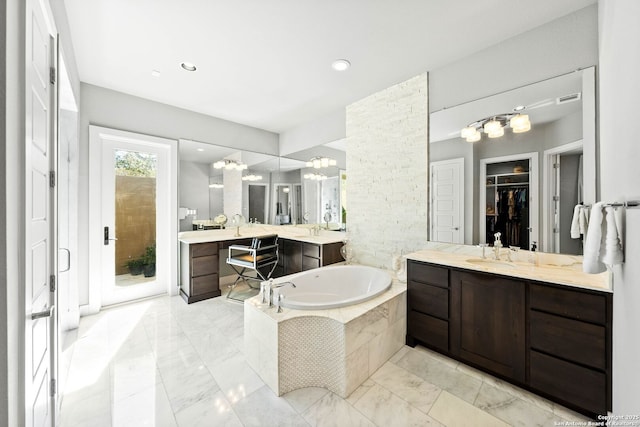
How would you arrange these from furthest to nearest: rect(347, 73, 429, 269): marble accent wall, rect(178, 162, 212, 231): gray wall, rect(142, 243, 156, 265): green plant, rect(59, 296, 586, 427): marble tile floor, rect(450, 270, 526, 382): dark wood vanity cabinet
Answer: rect(178, 162, 212, 231): gray wall < rect(142, 243, 156, 265): green plant < rect(347, 73, 429, 269): marble accent wall < rect(450, 270, 526, 382): dark wood vanity cabinet < rect(59, 296, 586, 427): marble tile floor

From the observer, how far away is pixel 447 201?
8.25ft

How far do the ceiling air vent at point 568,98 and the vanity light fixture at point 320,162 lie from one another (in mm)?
2442

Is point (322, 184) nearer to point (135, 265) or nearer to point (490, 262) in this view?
point (490, 262)

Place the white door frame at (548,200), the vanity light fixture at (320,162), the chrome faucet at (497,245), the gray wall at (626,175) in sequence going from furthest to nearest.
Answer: the vanity light fixture at (320,162) → the chrome faucet at (497,245) → the white door frame at (548,200) → the gray wall at (626,175)

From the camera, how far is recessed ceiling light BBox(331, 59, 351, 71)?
2.48 metres

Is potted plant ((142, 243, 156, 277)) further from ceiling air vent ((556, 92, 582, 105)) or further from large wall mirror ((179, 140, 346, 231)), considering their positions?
ceiling air vent ((556, 92, 582, 105))

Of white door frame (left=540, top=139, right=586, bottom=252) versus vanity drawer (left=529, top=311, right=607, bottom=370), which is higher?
white door frame (left=540, top=139, right=586, bottom=252)

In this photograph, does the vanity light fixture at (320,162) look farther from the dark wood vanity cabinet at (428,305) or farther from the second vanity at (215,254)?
the dark wood vanity cabinet at (428,305)

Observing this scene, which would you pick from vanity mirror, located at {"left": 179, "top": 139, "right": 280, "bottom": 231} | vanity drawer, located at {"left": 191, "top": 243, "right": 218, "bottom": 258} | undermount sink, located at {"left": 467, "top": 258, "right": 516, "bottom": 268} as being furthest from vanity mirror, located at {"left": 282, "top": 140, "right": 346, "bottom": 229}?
undermount sink, located at {"left": 467, "top": 258, "right": 516, "bottom": 268}

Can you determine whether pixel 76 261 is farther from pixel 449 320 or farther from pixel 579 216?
pixel 579 216

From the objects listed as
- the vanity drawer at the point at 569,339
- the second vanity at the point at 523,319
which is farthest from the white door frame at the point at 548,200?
the vanity drawer at the point at 569,339

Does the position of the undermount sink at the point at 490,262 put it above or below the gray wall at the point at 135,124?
below

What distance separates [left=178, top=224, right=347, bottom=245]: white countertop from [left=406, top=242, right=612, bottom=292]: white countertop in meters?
1.42

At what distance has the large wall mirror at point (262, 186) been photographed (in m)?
3.70
